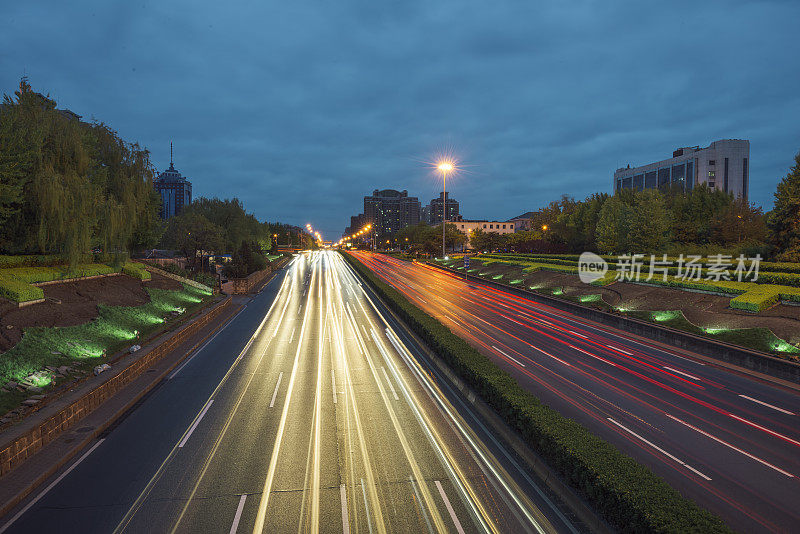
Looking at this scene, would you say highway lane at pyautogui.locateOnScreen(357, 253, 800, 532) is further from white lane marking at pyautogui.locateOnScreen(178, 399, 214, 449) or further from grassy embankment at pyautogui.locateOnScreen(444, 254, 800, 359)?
white lane marking at pyautogui.locateOnScreen(178, 399, 214, 449)

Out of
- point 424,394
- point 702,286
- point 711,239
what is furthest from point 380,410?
point 711,239

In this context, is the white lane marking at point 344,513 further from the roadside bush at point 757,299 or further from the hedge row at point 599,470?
the roadside bush at point 757,299

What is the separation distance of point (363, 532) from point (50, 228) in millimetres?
21824

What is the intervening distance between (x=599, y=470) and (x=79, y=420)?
13613 millimetres

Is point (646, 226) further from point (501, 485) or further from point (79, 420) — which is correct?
point (79, 420)

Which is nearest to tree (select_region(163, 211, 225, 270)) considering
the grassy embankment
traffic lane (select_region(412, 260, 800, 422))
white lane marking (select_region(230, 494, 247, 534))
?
traffic lane (select_region(412, 260, 800, 422))

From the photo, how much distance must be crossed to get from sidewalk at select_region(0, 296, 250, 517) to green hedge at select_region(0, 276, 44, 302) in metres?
5.21

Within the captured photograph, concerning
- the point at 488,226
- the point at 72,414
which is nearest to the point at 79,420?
the point at 72,414

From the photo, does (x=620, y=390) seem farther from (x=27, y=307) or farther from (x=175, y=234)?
(x=175, y=234)

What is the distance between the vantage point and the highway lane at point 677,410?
834 centimetres

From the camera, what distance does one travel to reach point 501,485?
8445mm

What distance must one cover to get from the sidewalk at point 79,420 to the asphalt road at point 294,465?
31 centimetres

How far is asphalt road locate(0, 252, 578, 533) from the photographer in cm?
734

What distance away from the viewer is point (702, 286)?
26.6 meters
